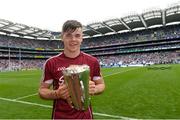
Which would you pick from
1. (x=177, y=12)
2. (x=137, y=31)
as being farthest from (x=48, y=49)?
(x=177, y=12)

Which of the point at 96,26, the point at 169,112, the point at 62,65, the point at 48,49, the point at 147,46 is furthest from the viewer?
the point at 48,49

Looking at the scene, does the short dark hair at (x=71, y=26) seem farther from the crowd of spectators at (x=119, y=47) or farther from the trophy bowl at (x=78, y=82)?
the crowd of spectators at (x=119, y=47)

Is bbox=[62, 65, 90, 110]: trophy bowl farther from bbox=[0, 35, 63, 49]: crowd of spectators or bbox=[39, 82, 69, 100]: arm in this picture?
bbox=[0, 35, 63, 49]: crowd of spectators

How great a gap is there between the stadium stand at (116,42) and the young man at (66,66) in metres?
75.0

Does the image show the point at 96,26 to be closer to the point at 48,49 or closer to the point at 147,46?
the point at 147,46

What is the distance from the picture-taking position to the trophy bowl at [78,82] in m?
2.49

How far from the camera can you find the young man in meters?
3.25

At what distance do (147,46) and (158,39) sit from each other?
5.86m

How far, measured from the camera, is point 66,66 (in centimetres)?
343

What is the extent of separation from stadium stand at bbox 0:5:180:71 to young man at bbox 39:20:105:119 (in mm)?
74968

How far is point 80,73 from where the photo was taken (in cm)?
248

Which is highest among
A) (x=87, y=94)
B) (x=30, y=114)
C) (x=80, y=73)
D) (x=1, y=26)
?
(x=1, y=26)

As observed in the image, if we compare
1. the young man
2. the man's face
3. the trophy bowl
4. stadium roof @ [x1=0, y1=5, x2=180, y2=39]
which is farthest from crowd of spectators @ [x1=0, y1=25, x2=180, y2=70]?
the trophy bowl

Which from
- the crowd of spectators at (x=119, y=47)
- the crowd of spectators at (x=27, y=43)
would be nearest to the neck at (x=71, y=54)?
the crowd of spectators at (x=119, y=47)
